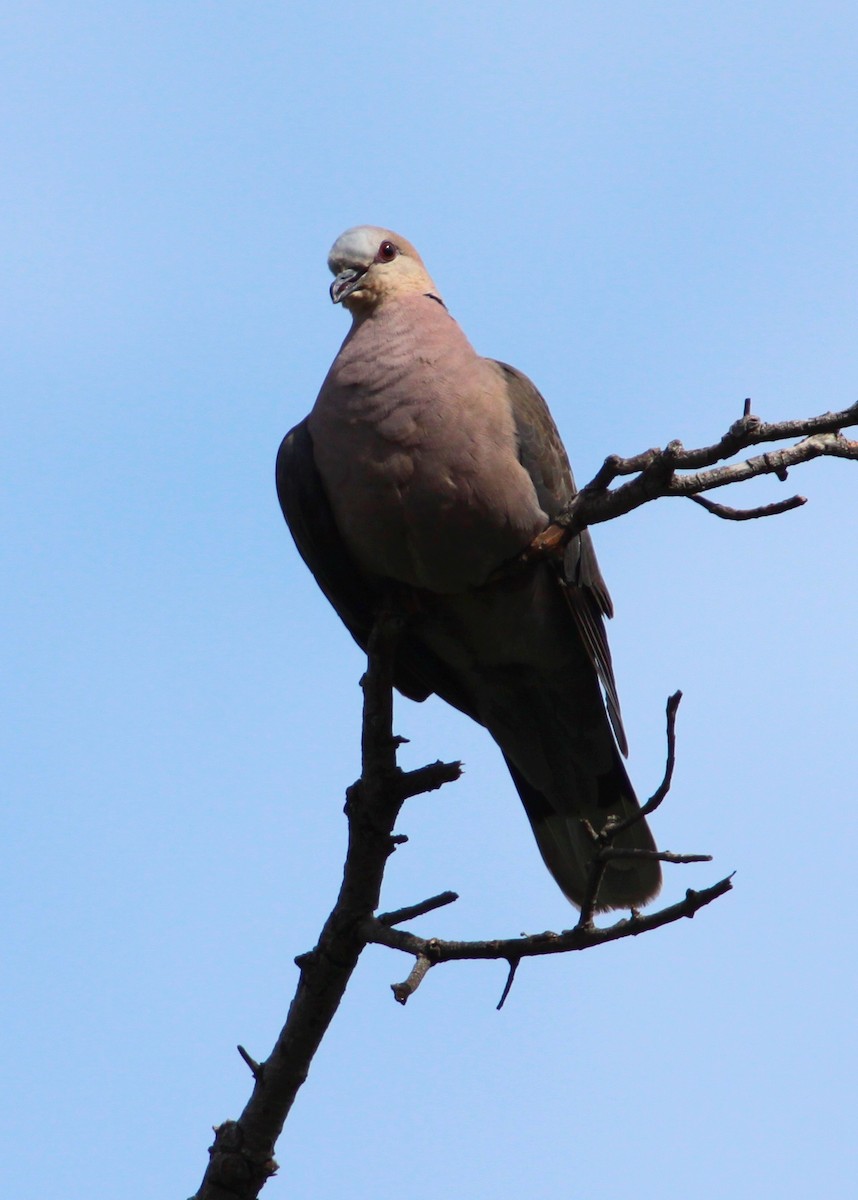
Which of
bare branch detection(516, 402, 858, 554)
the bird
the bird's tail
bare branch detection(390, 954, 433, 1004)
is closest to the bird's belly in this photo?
the bird

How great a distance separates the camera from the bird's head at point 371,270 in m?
4.76

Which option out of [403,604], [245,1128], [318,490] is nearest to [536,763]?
[403,604]

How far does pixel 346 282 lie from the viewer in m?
4.71

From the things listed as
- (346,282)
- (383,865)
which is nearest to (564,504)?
(346,282)

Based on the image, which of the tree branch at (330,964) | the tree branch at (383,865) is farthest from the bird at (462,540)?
the tree branch at (330,964)

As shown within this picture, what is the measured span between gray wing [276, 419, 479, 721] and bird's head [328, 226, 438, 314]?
50 cm

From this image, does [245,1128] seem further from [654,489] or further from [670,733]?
[654,489]

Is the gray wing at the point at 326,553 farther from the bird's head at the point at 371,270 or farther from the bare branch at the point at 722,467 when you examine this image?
the bare branch at the point at 722,467

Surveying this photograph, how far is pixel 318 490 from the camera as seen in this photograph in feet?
14.5

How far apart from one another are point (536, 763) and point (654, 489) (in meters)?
1.70

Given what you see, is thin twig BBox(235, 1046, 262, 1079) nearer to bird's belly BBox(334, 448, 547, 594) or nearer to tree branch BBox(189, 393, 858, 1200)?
Result: tree branch BBox(189, 393, 858, 1200)

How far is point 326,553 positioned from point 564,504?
766mm

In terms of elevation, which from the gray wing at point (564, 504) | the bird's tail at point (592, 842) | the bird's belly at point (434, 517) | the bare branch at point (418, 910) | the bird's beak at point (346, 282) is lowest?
the bare branch at point (418, 910)

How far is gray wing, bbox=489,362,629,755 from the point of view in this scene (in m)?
4.39
